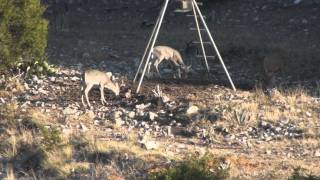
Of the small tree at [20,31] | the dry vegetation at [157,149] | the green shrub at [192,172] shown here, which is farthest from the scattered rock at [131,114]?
the green shrub at [192,172]

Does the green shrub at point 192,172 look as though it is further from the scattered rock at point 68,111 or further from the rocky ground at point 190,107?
the scattered rock at point 68,111

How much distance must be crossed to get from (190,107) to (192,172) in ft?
17.6

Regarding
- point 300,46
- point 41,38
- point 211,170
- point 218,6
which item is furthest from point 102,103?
point 218,6

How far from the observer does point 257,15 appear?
94.1 feet

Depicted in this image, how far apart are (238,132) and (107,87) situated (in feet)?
11.8

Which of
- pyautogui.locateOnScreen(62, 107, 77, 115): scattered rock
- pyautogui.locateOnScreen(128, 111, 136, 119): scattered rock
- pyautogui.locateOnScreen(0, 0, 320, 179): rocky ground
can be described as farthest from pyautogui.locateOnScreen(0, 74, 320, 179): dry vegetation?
pyautogui.locateOnScreen(128, 111, 136, 119): scattered rock

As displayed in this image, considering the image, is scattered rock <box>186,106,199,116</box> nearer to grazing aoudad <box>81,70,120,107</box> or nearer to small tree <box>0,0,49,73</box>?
grazing aoudad <box>81,70,120,107</box>

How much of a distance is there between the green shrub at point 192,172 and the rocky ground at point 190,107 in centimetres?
37

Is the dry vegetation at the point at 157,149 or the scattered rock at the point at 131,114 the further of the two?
the scattered rock at the point at 131,114

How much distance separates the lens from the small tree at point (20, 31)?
54.4 ft

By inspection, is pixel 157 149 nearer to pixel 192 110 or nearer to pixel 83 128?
pixel 83 128

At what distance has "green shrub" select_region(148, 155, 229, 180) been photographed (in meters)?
9.53

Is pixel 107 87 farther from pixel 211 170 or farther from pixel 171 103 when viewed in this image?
pixel 211 170

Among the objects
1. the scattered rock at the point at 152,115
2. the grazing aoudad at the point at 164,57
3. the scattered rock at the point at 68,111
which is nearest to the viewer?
the scattered rock at the point at 152,115
